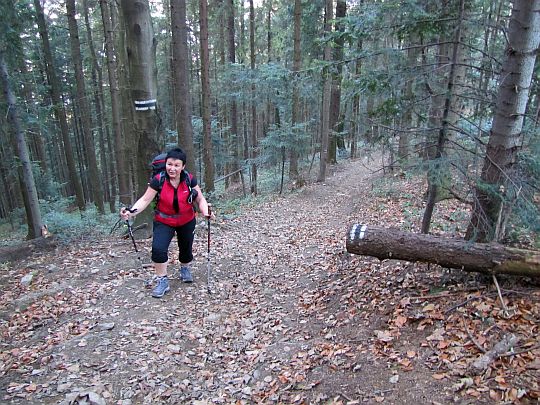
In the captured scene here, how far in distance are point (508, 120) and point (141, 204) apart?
4.97 metres

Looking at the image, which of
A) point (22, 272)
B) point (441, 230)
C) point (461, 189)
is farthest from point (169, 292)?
point (441, 230)

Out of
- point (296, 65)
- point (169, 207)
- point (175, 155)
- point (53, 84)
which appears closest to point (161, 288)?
point (169, 207)

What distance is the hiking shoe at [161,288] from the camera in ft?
18.8

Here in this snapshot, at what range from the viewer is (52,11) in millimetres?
20266

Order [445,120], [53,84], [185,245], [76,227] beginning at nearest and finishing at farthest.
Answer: [445,120]
[185,245]
[76,227]
[53,84]

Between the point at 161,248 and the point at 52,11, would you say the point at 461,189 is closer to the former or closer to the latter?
the point at 161,248

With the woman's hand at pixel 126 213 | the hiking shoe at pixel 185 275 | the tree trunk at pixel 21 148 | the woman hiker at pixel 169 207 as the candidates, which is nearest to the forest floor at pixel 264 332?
the hiking shoe at pixel 185 275

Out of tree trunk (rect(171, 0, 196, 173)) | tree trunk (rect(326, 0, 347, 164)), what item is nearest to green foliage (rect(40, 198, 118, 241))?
tree trunk (rect(171, 0, 196, 173))

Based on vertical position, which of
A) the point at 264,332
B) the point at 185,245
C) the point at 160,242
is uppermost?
the point at 160,242

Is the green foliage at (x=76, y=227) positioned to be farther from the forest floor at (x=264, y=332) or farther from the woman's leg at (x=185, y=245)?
the woman's leg at (x=185, y=245)

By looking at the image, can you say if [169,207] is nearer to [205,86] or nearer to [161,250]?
[161,250]

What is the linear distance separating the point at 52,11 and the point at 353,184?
1956 cm

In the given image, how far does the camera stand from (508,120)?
4191mm

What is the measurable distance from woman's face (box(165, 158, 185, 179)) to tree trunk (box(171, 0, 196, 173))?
16.1 ft
